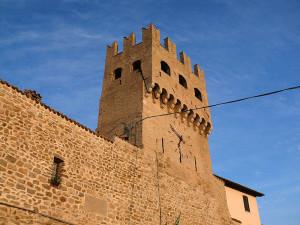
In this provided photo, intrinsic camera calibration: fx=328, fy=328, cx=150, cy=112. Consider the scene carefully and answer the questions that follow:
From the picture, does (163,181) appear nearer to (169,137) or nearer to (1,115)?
(169,137)

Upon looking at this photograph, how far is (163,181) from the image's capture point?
1620cm

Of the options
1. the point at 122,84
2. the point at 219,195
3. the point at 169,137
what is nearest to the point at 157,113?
the point at 169,137

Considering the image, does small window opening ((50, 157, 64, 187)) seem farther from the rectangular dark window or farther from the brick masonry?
the rectangular dark window

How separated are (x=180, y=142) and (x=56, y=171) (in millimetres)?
8923

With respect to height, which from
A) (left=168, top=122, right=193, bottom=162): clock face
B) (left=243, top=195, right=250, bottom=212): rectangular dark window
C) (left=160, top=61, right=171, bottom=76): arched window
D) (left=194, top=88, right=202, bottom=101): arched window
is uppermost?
(left=160, top=61, right=171, bottom=76): arched window

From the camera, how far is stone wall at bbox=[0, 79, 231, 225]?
1028cm

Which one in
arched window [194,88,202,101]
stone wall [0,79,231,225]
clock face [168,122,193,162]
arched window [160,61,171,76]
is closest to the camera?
stone wall [0,79,231,225]

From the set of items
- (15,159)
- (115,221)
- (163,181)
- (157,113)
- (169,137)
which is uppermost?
(157,113)

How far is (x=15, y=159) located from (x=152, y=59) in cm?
1109

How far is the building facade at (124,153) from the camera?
10664mm

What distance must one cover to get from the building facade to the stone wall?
4 cm

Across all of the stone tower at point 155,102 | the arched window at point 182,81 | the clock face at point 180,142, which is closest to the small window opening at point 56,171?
the stone tower at point 155,102

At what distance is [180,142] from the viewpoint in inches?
749

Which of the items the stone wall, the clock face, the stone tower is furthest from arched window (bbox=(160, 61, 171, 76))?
the stone wall
